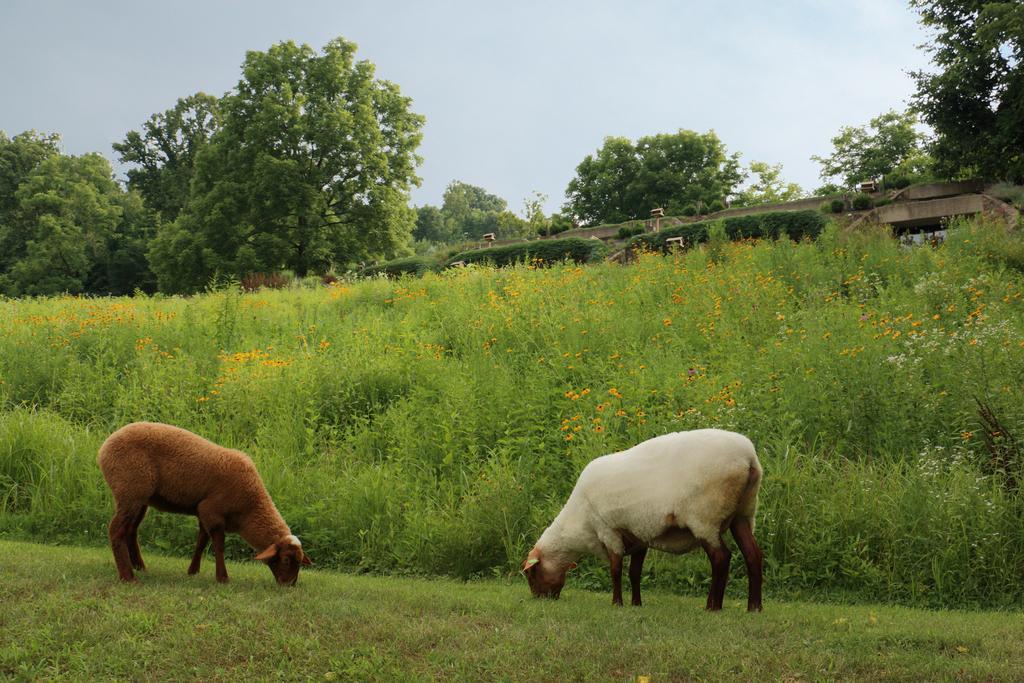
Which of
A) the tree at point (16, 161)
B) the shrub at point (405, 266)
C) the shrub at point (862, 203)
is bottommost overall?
the shrub at point (405, 266)

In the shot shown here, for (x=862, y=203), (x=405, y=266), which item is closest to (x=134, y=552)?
(x=862, y=203)

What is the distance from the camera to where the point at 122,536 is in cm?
632

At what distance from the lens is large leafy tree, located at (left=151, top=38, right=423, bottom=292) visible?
3756 centimetres

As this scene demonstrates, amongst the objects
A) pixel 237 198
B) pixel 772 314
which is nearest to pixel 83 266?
pixel 237 198

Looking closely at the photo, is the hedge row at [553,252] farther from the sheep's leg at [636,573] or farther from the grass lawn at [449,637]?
the grass lawn at [449,637]

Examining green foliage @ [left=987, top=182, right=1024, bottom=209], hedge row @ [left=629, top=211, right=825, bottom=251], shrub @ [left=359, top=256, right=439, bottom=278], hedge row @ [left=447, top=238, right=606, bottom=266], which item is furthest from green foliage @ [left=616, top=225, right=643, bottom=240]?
green foliage @ [left=987, top=182, right=1024, bottom=209]

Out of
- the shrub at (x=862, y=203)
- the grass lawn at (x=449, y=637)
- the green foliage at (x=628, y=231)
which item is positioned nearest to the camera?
the grass lawn at (x=449, y=637)

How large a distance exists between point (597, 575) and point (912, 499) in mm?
2966

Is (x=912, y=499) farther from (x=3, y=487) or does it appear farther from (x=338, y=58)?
(x=338, y=58)

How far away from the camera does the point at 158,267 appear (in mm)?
40125

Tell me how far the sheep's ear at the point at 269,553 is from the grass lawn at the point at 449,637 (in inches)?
10.5

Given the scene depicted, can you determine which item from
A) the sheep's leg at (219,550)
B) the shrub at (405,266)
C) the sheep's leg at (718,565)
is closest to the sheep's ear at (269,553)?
the sheep's leg at (219,550)

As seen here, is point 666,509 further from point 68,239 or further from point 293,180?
point 68,239

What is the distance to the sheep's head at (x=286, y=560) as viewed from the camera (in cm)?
648
